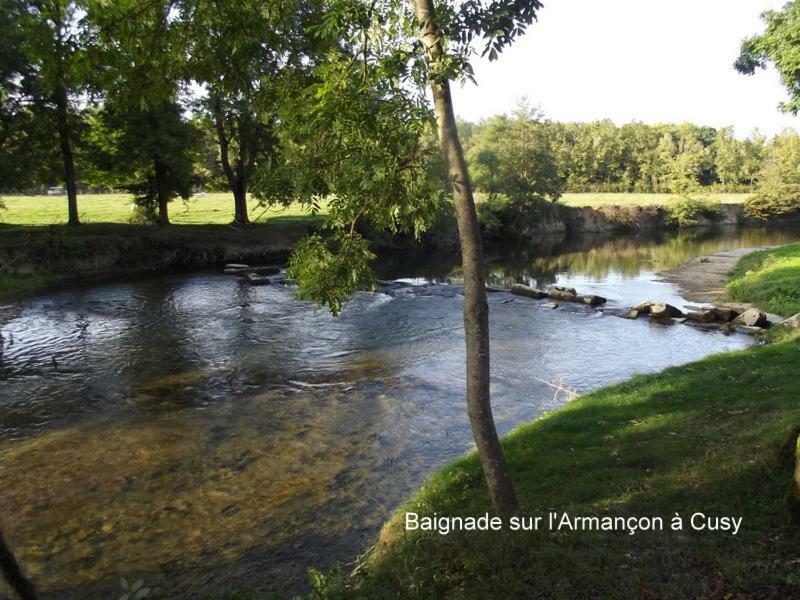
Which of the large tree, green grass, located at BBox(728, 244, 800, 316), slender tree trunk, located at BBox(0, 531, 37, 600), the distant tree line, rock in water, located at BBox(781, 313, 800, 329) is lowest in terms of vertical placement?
rock in water, located at BBox(781, 313, 800, 329)

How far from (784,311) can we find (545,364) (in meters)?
12.2

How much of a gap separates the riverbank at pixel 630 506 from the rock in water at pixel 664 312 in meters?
12.4

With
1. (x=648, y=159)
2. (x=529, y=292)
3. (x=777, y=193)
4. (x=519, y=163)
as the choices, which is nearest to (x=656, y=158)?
(x=648, y=159)

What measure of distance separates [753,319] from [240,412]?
63.5 feet

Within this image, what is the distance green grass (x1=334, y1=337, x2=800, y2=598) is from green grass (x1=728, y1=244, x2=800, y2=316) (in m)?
15.2

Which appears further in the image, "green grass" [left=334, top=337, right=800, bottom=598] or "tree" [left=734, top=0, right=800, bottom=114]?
"tree" [left=734, top=0, right=800, bottom=114]

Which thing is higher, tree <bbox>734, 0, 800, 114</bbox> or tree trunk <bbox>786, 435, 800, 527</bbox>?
tree <bbox>734, 0, 800, 114</bbox>

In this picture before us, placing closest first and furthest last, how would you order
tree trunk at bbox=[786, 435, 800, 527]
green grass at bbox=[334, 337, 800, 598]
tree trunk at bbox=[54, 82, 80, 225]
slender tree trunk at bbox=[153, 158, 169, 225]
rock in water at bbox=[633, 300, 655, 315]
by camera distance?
green grass at bbox=[334, 337, 800, 598] < tree trunk at bbox=[786, 435, 800, 527] < rock in water at bbox=[633, 300, 655, 315] < tree trunk at bbox=[54, 82, 80, 225] < slender tree trunk at bbox=[153, 158, 169, 225]

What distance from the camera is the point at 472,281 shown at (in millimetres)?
6121

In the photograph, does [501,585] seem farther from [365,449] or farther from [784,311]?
[784,311]

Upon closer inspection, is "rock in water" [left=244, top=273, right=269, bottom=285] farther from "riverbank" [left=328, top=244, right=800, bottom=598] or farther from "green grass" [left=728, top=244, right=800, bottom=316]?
"green grass" [left=728, top=244, right=800, bottom=316]

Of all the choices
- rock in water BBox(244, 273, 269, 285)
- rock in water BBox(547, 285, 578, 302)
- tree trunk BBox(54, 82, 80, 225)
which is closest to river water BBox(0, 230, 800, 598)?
rock in water BBox(547, 285, 578, 302)

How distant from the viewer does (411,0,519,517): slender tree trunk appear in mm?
5762

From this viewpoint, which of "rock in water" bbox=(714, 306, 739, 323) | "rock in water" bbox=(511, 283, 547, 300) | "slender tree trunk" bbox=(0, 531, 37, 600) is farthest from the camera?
"rock in water" bbox=(511, 283, 547, 300)
